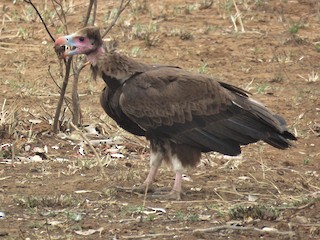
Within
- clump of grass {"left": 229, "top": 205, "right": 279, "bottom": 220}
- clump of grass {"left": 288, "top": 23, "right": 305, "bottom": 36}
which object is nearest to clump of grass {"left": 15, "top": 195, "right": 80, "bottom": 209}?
clump of grass {"left": 229, "top": 205, "right": 279, "bottom": 220}

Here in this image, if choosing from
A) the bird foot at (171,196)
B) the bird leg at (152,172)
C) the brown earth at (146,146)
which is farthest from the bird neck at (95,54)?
the bird foot at (171,196)

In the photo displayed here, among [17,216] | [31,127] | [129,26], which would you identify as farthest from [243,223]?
[129,26]

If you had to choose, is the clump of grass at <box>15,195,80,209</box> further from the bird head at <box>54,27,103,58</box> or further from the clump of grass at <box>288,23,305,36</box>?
the clump of grass at <box>288,23,305,36</box>

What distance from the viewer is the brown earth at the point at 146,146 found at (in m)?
6.60

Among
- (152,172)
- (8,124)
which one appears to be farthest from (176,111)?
(8,124)

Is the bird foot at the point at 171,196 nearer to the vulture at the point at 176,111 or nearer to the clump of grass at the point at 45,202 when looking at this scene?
the vulture at the point at 176,111

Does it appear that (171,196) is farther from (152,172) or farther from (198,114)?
(198,114)

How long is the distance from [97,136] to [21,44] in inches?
167

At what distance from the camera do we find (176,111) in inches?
303

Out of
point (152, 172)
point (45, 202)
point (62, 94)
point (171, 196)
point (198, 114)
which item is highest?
point (198, 114)

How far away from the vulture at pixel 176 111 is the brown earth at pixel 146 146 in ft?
1.19

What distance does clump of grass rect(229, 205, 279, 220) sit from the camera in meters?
6.54

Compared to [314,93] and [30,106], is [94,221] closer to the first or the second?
[30,106]

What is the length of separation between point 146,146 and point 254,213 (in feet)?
9.60
